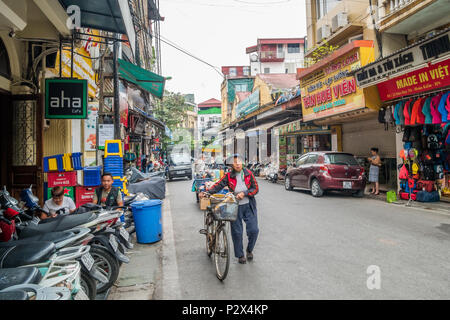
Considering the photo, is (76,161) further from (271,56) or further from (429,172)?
(271,56)

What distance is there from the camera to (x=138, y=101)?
23.5 metres

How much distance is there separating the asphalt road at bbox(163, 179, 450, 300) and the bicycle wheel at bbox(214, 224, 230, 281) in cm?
13

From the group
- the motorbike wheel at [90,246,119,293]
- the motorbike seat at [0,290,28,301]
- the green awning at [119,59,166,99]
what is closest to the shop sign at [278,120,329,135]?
the green awning at [119,59,166,99]

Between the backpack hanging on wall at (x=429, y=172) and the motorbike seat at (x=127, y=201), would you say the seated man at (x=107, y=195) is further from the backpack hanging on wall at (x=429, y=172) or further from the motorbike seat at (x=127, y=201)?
the backpack hanging on wall at (x=429, y=172)

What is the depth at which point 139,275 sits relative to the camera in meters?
4.62

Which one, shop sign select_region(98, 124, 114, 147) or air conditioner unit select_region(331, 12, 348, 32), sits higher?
air conditioner unit select_region(331, 12, 348, 32)

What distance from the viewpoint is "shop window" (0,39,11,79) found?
6.41 metres

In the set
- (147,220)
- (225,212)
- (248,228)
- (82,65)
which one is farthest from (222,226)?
(82,65)

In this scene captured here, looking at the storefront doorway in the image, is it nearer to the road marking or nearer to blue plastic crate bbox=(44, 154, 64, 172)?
blue plastic crate bbox=(44, 154, 64, 172)

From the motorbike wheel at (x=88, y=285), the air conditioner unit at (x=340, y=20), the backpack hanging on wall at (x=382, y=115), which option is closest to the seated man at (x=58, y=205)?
the motorbike wheel at (x=88, y=285)

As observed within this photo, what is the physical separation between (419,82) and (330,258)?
27.1 ft
